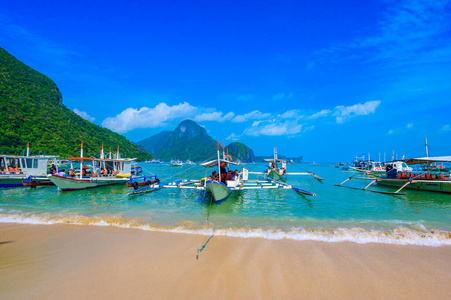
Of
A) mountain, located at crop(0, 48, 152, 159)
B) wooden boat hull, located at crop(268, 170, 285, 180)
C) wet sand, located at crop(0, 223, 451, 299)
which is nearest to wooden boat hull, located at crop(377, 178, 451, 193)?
wooden boat hull, located at crop(268, 170, 285, 180)

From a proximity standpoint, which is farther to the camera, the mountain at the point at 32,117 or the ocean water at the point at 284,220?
the mountain at the point at 32,117

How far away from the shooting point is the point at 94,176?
20.4 metres

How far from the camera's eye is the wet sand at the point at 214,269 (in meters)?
3.90

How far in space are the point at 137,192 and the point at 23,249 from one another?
34.5ft

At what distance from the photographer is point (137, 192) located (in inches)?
646

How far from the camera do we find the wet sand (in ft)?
12.8

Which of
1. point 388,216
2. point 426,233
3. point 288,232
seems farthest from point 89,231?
point 388,216

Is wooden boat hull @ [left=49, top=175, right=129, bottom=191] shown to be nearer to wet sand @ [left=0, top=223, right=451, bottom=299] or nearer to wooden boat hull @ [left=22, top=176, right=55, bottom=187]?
wooden boat hull @ [left=22, top=176, right=55, bottom=187]

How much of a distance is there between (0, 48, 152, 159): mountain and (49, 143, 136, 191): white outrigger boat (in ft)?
105

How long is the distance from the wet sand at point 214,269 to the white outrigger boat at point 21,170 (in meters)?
19.4

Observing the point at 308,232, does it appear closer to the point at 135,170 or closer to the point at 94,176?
the point at 94,176

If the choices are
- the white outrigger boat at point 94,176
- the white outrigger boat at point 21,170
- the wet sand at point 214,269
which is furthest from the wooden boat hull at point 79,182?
the wet sand at point 214,269

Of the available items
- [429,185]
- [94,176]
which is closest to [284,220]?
[429,185]

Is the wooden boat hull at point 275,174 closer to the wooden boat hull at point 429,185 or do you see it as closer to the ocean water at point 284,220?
the wooden boat hull at point 429,185
